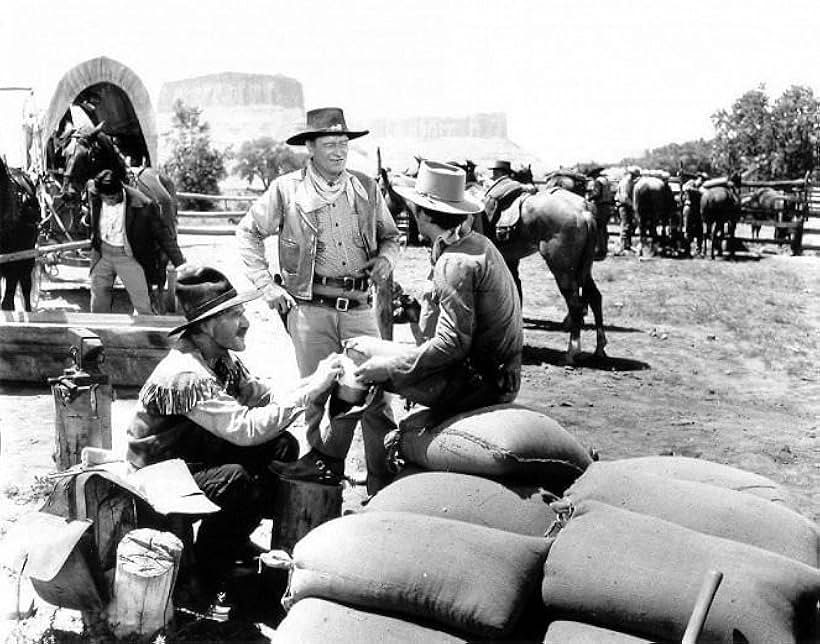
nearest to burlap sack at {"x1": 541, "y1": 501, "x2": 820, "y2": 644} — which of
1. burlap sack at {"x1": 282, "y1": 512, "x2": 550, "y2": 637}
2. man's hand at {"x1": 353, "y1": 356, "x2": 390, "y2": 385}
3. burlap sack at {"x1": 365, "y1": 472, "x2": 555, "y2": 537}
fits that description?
burlap sack at {"x1": 282, "y1": 512, "x2": 550, "y2": 637}

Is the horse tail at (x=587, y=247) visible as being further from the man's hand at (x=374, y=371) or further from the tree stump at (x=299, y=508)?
the tree stump at (x=299, y=508)

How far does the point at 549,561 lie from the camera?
3152mm

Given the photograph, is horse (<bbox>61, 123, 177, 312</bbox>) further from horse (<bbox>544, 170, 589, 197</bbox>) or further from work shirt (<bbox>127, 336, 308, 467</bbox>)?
work shirt (<bbox>127, 336, 308, 467</bbox>)

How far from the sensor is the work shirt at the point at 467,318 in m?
3.98

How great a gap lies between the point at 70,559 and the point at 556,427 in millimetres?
1900

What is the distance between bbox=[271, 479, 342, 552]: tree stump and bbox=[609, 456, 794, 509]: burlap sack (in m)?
1.20

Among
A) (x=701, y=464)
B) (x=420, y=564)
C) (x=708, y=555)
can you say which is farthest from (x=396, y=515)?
(x=701, y=464)

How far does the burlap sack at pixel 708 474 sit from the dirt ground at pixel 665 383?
5.43 ft

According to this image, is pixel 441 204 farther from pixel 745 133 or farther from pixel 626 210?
pixel 745 133

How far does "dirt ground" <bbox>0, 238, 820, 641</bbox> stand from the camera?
6312 millimetres

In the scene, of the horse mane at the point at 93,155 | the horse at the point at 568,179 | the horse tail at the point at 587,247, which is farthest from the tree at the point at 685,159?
the horse mane at the point at 93,155

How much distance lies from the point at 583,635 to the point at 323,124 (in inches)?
121

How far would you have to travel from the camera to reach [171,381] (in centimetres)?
386

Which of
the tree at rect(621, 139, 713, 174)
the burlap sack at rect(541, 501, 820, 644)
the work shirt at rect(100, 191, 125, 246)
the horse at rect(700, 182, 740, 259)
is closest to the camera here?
the burlap sack at rect(541, 501, 820, 644)
